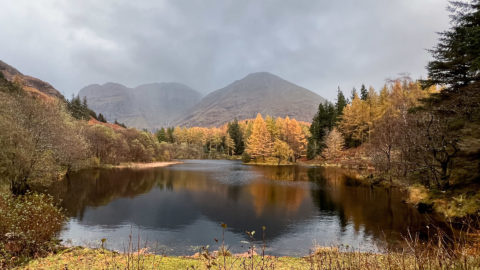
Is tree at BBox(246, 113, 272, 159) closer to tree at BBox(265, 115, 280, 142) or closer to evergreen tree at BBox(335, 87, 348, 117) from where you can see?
tree at BBox(265, 115, 280, 142)

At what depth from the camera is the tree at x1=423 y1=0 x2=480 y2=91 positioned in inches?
588

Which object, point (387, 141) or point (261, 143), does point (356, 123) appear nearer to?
point (261, 143)

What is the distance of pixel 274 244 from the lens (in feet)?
45.5

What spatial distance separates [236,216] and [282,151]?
53075 millimetres

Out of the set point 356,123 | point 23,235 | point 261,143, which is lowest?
point 23,235

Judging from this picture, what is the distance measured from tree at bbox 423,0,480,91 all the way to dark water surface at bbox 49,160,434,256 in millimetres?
10801

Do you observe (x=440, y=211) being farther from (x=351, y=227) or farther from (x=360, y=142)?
(x=360, y=142)

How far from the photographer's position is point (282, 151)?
2793 inches

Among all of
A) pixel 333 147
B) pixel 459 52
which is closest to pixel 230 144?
pixel 333 147

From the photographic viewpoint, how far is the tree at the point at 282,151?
233 ft

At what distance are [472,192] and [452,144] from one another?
406cm

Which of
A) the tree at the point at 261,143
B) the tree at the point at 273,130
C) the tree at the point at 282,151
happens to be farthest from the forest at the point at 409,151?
the tree at the point at 273,130

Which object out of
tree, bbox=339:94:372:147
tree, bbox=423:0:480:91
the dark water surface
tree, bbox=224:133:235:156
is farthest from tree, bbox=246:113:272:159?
tree, bbox=423:0:480:91

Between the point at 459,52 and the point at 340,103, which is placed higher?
the point at 340,103
